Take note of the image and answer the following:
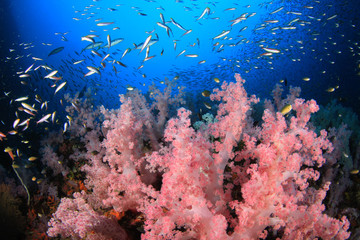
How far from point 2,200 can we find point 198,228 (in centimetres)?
653

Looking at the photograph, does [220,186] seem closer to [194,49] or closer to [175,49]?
[175,49]

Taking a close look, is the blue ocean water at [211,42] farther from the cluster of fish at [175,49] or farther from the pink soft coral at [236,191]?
the pink soft coral at [236,191]

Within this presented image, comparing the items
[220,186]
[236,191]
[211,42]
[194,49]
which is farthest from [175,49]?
[194,49]

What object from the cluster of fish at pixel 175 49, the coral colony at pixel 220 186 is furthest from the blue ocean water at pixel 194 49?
the coral colony at pixel 220 186

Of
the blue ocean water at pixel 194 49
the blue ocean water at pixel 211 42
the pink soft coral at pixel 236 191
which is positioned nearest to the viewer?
the pink soft coral at pixel 236 191

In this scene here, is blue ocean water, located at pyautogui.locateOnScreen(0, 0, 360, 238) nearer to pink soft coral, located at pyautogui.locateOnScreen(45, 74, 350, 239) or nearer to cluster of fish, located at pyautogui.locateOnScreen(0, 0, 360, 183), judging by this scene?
cluster of fish, located at pyautogui.locateOnScreen(0, 0, 360, 183)

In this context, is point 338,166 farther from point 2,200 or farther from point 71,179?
point 2,200

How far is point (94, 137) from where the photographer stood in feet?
17.7

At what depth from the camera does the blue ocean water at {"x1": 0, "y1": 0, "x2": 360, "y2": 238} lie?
10.4 metres

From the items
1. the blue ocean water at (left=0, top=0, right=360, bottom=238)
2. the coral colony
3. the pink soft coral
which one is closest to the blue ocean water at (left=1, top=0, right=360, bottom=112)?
the blue ocean water at (left=0, top=0, right=360, bottom=238)

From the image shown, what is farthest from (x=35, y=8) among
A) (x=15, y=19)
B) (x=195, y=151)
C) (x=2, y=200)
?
(x=195, y=151)

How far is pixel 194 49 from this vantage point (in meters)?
78.8

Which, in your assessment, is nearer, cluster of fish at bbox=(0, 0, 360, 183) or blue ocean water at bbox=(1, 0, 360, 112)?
cluster of fish at bbox=(0, 0, 360, 183)

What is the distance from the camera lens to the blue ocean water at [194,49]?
411 inches
